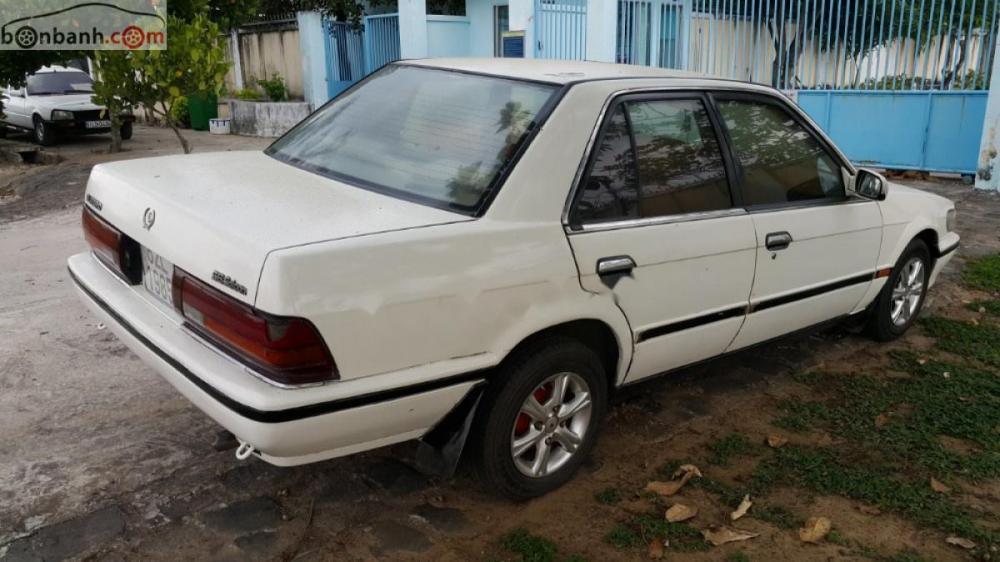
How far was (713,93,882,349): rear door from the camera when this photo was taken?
3.75 meters

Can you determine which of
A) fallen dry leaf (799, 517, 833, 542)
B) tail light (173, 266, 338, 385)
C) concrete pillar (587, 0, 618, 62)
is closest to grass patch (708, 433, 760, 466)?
fallen dry leaf (799, 517, 833, 542)

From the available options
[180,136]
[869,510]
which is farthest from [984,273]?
[180,136]

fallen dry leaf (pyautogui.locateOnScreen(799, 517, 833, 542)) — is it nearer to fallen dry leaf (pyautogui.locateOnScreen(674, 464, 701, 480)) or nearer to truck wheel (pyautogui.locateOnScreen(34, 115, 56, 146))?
fallen dry leaf (pyautogui.locateOnScreen(674, 464, 701, 480))

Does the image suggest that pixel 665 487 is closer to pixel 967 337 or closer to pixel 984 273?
pixel 967 337

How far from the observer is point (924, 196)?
4.91 m

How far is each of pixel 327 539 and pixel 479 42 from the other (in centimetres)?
1237

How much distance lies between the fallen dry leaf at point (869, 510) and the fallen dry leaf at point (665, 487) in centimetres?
68

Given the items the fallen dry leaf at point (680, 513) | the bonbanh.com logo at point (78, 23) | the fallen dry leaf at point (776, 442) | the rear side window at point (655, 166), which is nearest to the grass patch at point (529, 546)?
the fallen dry leaf at point (680, 513)

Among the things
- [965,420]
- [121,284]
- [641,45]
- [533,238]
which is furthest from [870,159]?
[121,284]

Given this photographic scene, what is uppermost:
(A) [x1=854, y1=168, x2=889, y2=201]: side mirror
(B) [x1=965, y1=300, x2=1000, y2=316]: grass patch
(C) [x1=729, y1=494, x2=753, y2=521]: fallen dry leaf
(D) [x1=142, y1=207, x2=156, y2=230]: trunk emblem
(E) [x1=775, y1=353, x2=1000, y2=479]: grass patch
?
(D) [x1=142, y1=207, x2=156, y2=230]: trunk emblem

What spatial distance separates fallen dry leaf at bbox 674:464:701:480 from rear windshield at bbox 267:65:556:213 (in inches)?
57.8

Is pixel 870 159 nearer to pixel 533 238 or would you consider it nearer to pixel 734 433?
pixel 734 433

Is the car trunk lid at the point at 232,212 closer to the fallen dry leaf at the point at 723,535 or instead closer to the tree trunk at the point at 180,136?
the fallen dry leaf at the point at 723,535

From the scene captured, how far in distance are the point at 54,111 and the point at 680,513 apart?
54.2 ft
